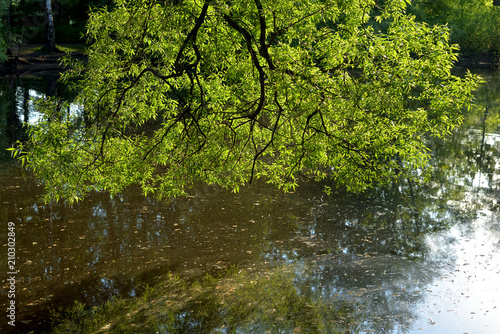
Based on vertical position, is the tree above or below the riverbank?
below

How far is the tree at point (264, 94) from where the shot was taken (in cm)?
916

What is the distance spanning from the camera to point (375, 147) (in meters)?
9.57

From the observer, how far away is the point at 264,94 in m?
9.44

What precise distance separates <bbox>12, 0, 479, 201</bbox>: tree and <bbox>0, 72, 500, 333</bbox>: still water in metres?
1.90

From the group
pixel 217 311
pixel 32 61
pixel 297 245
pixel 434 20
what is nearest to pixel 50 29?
pixel 32 61

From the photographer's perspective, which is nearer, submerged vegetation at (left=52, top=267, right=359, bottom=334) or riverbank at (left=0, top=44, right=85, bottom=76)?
submerged vegetation at (left=52, top=267, right=359, bottom=334)

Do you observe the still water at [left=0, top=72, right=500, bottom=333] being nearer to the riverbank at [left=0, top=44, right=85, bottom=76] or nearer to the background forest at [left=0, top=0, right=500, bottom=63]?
the riverbank at [left=0, top=44, right=85, bottom=76]

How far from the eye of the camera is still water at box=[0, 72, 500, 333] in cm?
942

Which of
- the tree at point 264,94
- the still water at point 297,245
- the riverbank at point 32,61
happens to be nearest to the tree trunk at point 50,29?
the riverbank at point 32,61

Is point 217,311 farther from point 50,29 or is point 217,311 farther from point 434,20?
point 434,20

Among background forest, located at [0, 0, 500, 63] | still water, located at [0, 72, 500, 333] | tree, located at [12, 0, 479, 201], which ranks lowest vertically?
still water, located at [0, 72, 500, 333]

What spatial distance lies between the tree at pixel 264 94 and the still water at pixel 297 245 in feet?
6.23

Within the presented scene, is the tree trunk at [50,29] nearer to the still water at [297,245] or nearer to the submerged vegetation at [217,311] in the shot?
the still water at [297,245]

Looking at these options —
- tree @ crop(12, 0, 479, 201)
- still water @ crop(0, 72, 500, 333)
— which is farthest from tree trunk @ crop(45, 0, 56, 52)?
tree @ crop(12, 0, 479, 201)
